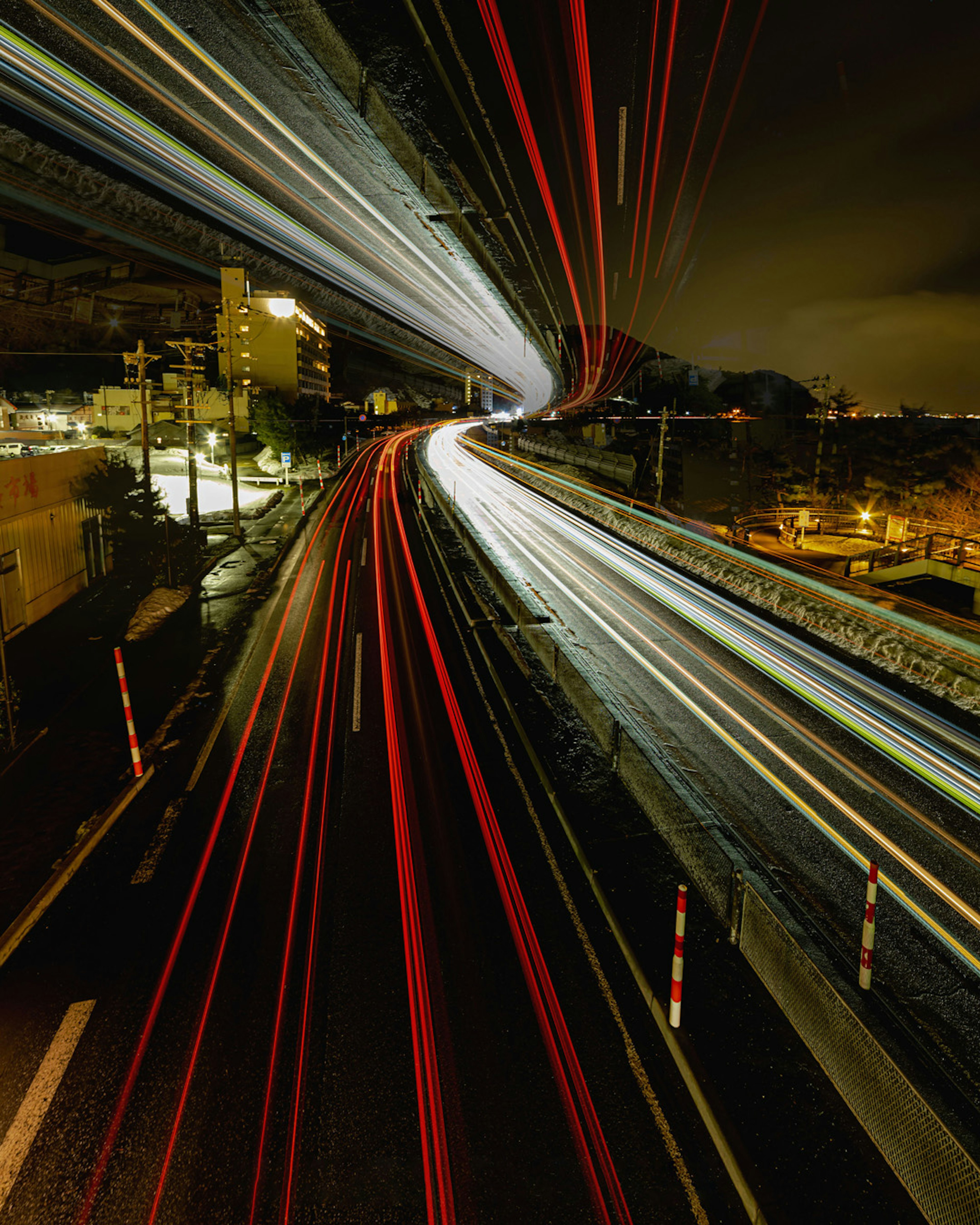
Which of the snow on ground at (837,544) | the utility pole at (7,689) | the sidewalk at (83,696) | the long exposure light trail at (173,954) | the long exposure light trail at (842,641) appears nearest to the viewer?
the long exposure light trail at (173,954)

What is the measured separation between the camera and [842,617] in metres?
13.2

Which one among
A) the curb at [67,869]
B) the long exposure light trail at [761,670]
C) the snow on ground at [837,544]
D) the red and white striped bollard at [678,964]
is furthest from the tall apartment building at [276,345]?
the red and white striped bollard at [678,964]

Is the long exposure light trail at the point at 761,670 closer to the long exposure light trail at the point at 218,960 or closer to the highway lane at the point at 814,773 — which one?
the highway lane at the point at 814,773

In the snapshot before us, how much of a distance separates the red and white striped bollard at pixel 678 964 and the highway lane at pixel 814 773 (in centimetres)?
188

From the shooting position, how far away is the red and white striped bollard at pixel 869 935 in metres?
4.63

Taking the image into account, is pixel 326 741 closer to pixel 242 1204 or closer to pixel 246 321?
pixel 242 1204

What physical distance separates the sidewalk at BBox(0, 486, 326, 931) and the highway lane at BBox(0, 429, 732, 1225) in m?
0.84

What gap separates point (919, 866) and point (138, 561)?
19.9 meters

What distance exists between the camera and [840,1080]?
4.15 meters

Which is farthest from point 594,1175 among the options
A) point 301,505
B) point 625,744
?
point 301,505

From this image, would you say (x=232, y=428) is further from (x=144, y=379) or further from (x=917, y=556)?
(x=917, y=556)

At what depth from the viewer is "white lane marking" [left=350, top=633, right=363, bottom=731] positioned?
9.45m

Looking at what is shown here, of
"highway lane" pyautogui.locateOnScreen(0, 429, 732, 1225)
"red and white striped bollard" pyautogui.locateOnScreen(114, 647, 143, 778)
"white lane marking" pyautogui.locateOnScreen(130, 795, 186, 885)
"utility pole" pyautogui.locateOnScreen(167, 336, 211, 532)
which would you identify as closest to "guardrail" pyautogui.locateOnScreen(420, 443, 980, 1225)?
"highway lane" pyautogui.locateOnScreen(0, 429, 732, 1225)

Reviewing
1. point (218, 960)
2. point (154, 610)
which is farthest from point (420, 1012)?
point (154, 610)
